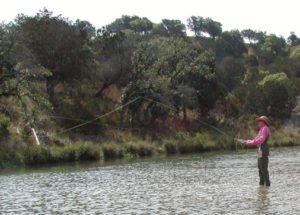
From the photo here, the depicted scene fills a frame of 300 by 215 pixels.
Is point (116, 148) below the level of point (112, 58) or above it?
below

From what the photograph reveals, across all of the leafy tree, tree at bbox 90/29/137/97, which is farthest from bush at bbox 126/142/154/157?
the leafy tree

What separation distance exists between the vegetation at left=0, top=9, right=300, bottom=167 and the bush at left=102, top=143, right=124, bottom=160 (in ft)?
0.30

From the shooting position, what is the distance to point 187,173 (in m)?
27.0

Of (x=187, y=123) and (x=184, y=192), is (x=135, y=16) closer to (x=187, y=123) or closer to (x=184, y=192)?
(x=187, y=123)

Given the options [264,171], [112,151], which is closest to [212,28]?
[112,151]

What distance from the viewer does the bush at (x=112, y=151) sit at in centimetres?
4262

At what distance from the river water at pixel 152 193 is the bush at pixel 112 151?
14.5 meters

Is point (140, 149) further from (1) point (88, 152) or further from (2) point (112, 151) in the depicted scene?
(1) point (88, 152)

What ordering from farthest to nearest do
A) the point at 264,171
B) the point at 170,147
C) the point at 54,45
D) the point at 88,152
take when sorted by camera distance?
the point at 54,45, the point at 170,147, the point at 88,152, the point at 264,171

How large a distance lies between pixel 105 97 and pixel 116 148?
21.9m

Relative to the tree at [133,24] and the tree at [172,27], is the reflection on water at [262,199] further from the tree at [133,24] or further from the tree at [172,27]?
the tree at [172,27]

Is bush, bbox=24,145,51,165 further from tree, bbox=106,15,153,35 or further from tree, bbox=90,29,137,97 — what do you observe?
tree, bbox=106,15,153,35

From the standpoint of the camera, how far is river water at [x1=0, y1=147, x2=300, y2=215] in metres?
15.4

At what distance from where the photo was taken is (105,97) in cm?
6519
